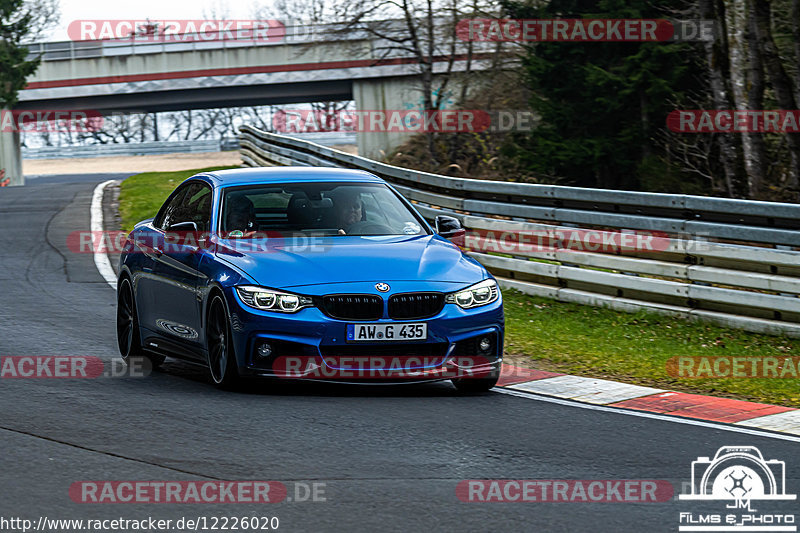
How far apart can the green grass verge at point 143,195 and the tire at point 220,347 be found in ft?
41.0

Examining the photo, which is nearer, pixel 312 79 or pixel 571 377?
pixel 571 377

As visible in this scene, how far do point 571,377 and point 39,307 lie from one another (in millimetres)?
5983

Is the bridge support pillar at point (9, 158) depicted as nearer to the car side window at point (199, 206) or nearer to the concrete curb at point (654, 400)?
the car side window at point (199, 206)

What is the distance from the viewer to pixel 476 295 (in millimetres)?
8344

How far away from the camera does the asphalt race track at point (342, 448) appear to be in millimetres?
5215

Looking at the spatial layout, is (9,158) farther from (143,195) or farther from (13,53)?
(143,195)

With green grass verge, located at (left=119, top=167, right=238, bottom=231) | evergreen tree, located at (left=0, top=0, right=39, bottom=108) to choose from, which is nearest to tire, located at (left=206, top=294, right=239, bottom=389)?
green grass verge, located at (left=119, top=167, right=238, bottom=231)

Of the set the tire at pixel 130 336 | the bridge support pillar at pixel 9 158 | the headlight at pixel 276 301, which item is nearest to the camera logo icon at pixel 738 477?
the headlight at pixel 276 301

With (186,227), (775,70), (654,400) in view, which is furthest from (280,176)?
(775,70)

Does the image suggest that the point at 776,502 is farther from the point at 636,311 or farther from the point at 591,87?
the point at 591,87

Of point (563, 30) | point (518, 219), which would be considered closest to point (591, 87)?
point (563, 30)

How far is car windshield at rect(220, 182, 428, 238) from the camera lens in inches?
355

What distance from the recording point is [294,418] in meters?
7.22

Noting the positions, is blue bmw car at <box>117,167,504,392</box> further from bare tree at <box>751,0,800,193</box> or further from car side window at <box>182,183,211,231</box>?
bare tree at <box>751,0,800,193</box>
